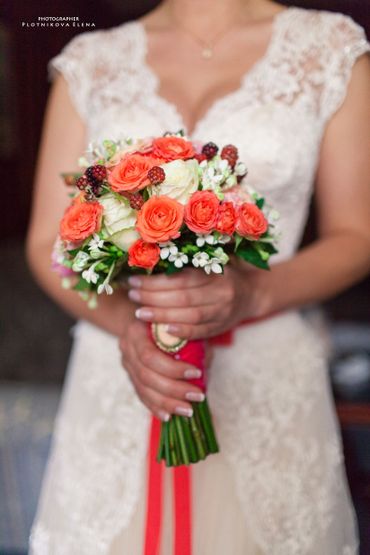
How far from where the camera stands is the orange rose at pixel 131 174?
2.76 ft

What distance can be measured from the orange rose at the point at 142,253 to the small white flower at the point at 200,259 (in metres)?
0.05

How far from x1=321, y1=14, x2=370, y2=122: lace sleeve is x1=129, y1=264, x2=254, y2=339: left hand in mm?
364

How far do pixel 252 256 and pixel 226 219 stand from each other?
11cm

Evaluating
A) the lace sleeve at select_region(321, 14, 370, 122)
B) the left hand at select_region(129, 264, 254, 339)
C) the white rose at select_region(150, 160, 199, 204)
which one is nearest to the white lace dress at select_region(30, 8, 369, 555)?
the lace sleeve at select_region(321, 14, 370, 122)

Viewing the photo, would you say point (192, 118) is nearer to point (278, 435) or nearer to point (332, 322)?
point (278, 435)

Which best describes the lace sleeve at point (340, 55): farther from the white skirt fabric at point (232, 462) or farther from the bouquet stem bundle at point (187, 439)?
the bouquet stem bundle at point (187, 439)

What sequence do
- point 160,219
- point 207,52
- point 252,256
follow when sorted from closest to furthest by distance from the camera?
1. point 160,219
2. point 252,256
3. point 207,52

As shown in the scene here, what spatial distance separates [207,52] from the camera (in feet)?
4.06

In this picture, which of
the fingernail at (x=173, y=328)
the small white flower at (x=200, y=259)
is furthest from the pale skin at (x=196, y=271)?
the small white flower at (x=200, y=259)

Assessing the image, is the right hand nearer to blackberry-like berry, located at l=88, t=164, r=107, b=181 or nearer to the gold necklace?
blackberry-like berry, located at l=88, t=164, r=107, b=181

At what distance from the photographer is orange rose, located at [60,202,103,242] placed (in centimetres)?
86

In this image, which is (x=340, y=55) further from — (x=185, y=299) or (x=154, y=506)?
(x=154, y=506)

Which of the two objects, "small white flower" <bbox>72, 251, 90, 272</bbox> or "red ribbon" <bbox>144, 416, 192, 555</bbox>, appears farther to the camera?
"red ribbon" <bbox>144, 416, 192, 555</bbox>

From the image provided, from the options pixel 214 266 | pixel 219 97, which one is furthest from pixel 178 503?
pixel 219 97
